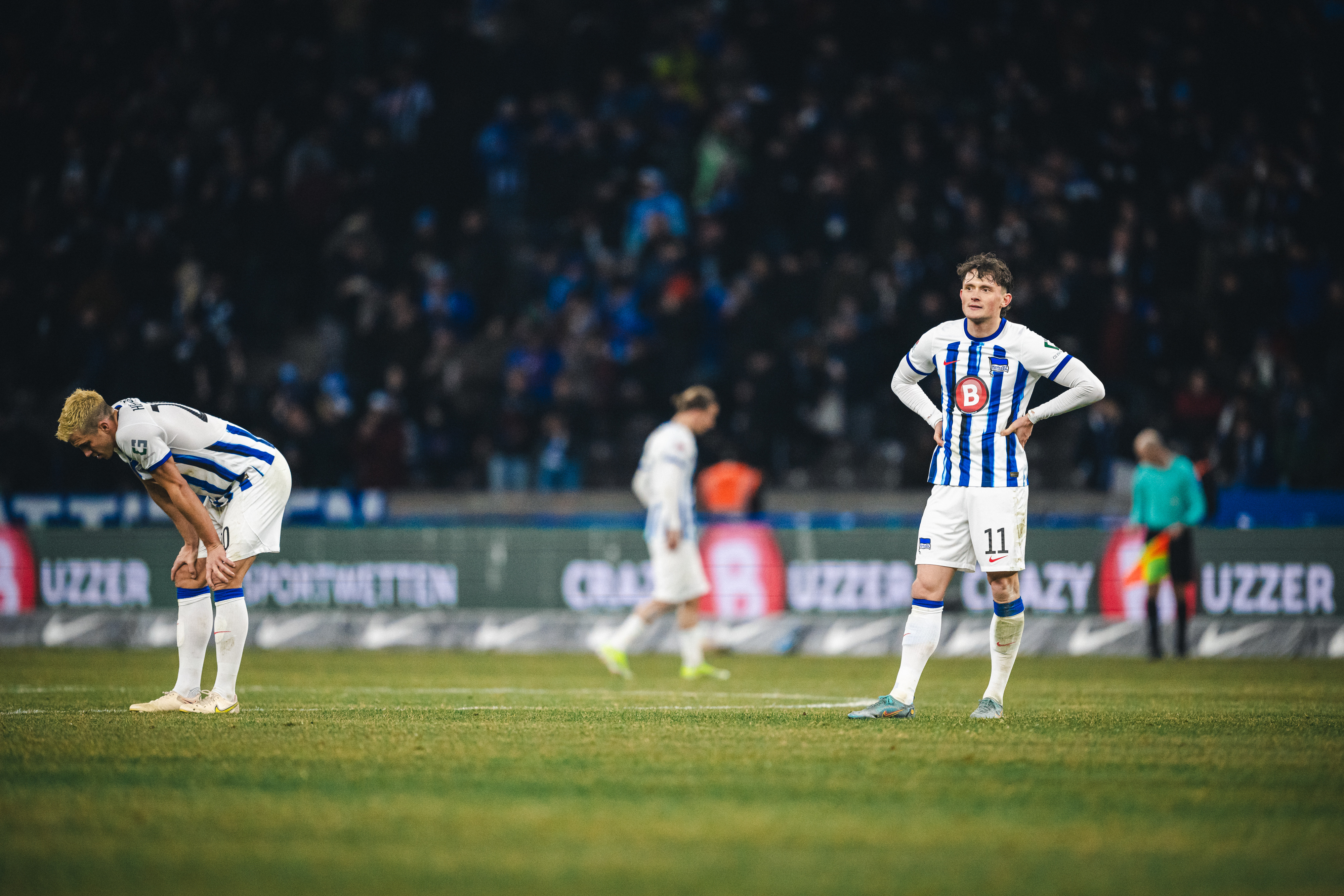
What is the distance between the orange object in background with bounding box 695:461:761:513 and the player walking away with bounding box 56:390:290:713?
8.90m

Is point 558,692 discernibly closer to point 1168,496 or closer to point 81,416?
point 81,416

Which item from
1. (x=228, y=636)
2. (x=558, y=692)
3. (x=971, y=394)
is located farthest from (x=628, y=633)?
(x=971, y=394)

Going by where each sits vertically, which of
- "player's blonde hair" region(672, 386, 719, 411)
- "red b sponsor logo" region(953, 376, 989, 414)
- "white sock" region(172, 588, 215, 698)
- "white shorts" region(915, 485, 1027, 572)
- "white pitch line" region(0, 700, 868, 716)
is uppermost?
"player's blonde hair" region(672, 386, 719, 411)

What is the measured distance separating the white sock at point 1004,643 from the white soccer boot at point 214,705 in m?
4.20

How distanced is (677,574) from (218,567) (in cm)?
556

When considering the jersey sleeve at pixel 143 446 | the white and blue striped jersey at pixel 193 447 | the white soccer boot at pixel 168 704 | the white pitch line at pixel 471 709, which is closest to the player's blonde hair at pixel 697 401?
the white pitch line at pixel 471 709

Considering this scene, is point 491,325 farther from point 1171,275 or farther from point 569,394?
point 1171,275

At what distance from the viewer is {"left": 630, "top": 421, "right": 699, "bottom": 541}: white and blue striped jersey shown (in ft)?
43.7

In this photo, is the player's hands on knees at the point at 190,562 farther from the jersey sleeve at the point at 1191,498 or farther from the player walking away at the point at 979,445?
the jersey sleeve at the point at 1191,498

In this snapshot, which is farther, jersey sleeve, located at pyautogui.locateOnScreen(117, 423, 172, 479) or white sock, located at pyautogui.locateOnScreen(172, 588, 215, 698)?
white sock, located at pyautogui.locateOnScreen(172, 588, 215, 698)

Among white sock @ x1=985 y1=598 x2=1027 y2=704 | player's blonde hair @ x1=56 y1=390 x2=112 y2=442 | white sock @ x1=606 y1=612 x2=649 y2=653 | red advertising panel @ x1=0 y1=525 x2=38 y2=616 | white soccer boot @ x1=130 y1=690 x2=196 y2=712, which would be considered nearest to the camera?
player's blonde hair @ x1=56 y1=390 x2=112 y2=442

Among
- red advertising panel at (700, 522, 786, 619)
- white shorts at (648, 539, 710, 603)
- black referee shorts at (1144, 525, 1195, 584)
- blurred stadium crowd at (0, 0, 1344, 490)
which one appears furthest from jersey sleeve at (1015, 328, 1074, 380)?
blurred stadium crowd at (0, 0, 1344, 490)

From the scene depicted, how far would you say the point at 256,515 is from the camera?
28.9 ft

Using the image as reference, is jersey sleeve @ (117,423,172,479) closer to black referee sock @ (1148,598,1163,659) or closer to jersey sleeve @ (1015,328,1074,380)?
jersey sleeve @ (1015,328,1074,380)
